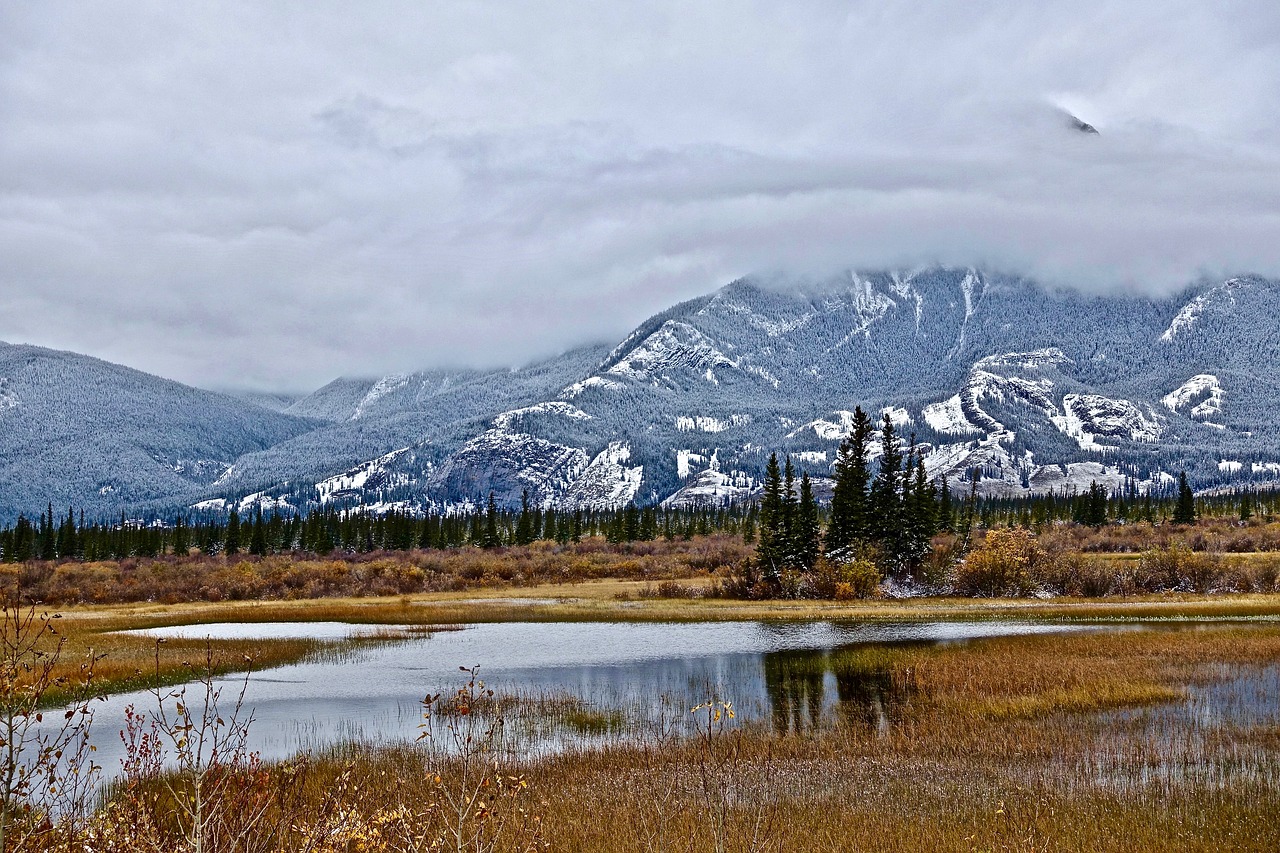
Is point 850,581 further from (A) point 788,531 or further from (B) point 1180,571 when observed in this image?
(B) point 1180,571

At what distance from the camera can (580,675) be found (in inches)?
1455

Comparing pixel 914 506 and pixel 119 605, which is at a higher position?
pixel 914 506

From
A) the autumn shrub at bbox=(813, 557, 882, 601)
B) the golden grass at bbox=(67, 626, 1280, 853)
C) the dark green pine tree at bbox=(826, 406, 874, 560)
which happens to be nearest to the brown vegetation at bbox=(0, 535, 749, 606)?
the dark green pine tree at bbox=(826, 406, 874, 560)

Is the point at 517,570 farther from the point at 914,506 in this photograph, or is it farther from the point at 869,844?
the point at 869,844

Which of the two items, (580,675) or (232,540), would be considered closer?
(580,675)

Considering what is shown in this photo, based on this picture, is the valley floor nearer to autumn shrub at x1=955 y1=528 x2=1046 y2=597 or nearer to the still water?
the still water

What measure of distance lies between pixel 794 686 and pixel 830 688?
1.22 meters

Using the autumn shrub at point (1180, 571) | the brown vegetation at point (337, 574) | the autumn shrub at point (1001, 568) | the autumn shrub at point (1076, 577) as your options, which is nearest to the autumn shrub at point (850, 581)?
the autumn shrub at point (1001, 568)

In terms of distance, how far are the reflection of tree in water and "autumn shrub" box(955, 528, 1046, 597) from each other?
119 feet

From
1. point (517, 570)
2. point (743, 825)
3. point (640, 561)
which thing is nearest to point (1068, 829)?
point (743, 825)

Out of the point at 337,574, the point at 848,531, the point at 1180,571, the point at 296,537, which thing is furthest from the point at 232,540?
the point at 1180,571

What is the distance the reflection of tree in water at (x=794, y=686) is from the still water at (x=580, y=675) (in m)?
0.04

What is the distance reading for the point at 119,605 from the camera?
76.2m

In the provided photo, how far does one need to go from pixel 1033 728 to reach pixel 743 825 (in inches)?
451
